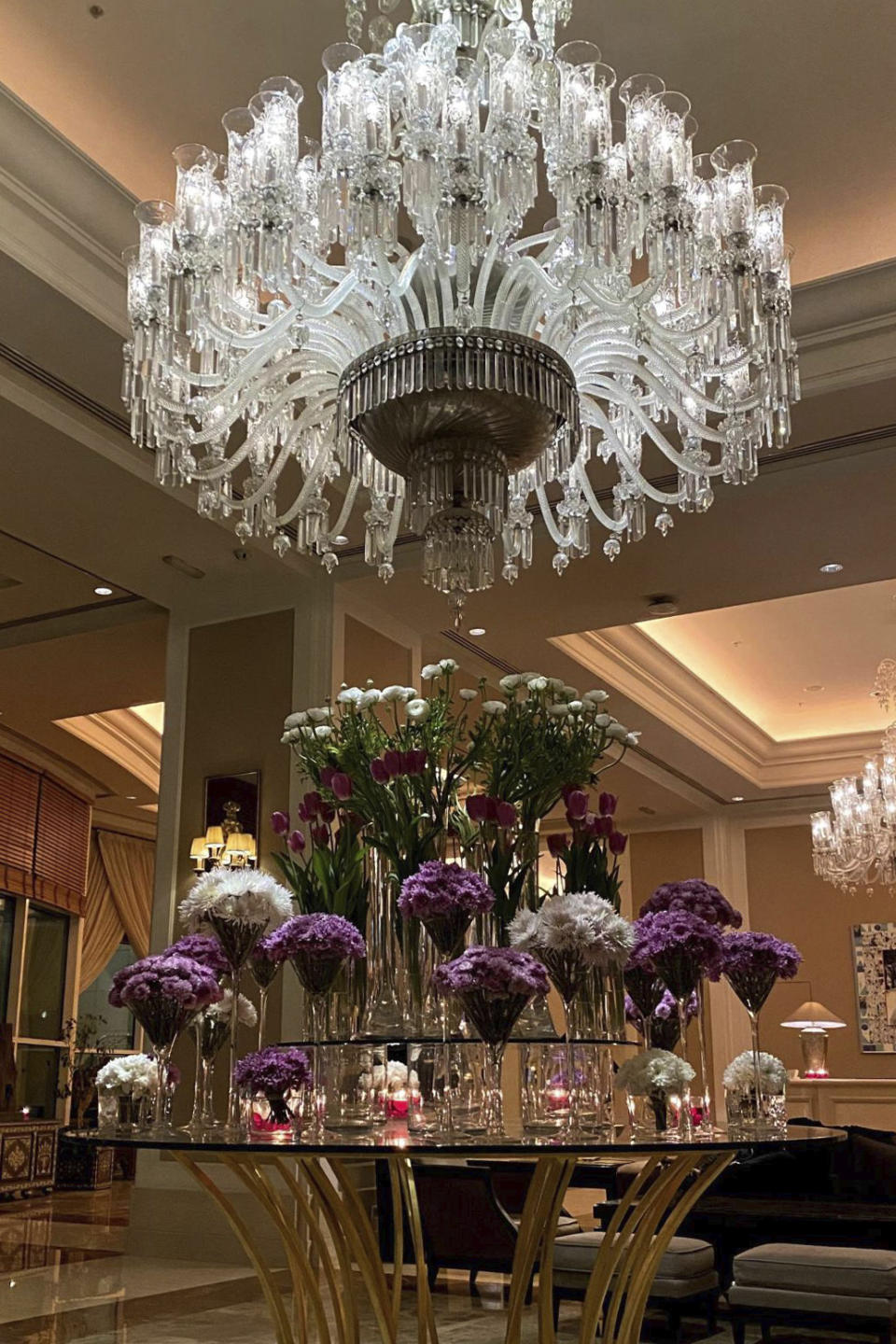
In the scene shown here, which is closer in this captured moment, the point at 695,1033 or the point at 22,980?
the point at 695,1033

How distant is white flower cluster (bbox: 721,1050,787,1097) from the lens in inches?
112

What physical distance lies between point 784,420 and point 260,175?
1.53m

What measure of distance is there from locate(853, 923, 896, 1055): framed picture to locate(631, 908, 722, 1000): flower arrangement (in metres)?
10.5

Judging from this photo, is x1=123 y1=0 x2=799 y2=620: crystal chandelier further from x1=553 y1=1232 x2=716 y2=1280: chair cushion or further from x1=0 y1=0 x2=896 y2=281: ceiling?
x1=553 y1=1232 x2=716 y2=1280: chair cushion

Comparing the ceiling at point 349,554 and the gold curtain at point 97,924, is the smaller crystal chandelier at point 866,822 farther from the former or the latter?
the gold curtain at point 97,924

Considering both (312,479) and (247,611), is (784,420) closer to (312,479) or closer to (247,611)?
(312,479)

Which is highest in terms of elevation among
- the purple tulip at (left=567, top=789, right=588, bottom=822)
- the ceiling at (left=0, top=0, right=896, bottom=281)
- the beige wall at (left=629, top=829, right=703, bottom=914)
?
the ceiling at (left=0, top=0, right=896, bottom=281)

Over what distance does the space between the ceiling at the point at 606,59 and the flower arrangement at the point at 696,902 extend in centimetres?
298

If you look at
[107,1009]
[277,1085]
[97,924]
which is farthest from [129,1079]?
[107,1009]

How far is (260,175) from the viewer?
3.15m

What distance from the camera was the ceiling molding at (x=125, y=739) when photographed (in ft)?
38.7

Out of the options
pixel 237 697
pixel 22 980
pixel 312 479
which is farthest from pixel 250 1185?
pixel 22 980

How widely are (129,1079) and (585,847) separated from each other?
1.13 meters

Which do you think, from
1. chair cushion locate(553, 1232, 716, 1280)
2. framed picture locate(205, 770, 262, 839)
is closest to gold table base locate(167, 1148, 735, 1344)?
chair cushion locate(553, 1232, 716, 1280)
